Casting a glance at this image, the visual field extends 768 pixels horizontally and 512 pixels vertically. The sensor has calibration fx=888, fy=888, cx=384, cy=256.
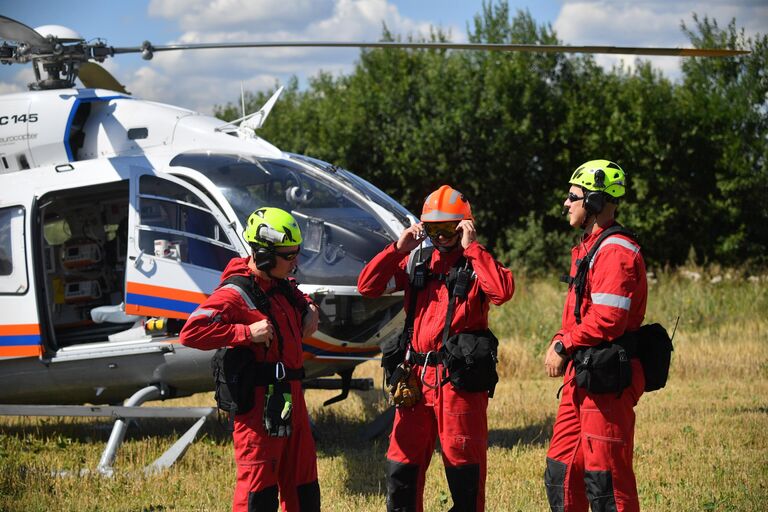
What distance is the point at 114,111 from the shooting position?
8.28 meters

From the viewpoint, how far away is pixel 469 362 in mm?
4863

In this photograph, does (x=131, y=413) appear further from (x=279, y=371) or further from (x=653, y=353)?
(x=653, y=353)

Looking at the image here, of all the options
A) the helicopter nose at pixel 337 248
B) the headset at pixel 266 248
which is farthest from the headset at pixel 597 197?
the helicopter nose at pixel 337 248

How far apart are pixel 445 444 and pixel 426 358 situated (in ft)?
1.60

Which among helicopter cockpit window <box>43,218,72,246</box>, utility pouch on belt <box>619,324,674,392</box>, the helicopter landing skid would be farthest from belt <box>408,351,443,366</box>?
helicopter cockpit window <box>43,218,72,246</box>

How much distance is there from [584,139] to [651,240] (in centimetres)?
359

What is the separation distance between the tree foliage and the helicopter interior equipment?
17.0m

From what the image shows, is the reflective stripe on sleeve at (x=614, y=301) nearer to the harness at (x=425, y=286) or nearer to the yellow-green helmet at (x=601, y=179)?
the yellow-green helmet at (x=601, y=179)

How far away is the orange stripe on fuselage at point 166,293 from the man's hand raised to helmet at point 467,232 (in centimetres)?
286

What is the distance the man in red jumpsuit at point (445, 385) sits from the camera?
4922mm

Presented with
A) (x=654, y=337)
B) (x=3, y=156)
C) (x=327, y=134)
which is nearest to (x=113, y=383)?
(x=3, y=156)

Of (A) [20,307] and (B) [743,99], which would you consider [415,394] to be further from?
(B) [743,99]

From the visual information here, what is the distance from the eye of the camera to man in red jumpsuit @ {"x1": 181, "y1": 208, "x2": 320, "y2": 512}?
15.2 feet

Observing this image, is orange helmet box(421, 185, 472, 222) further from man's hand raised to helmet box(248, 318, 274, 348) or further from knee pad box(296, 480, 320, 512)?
knee pad box(296, 480, 320, 512)
